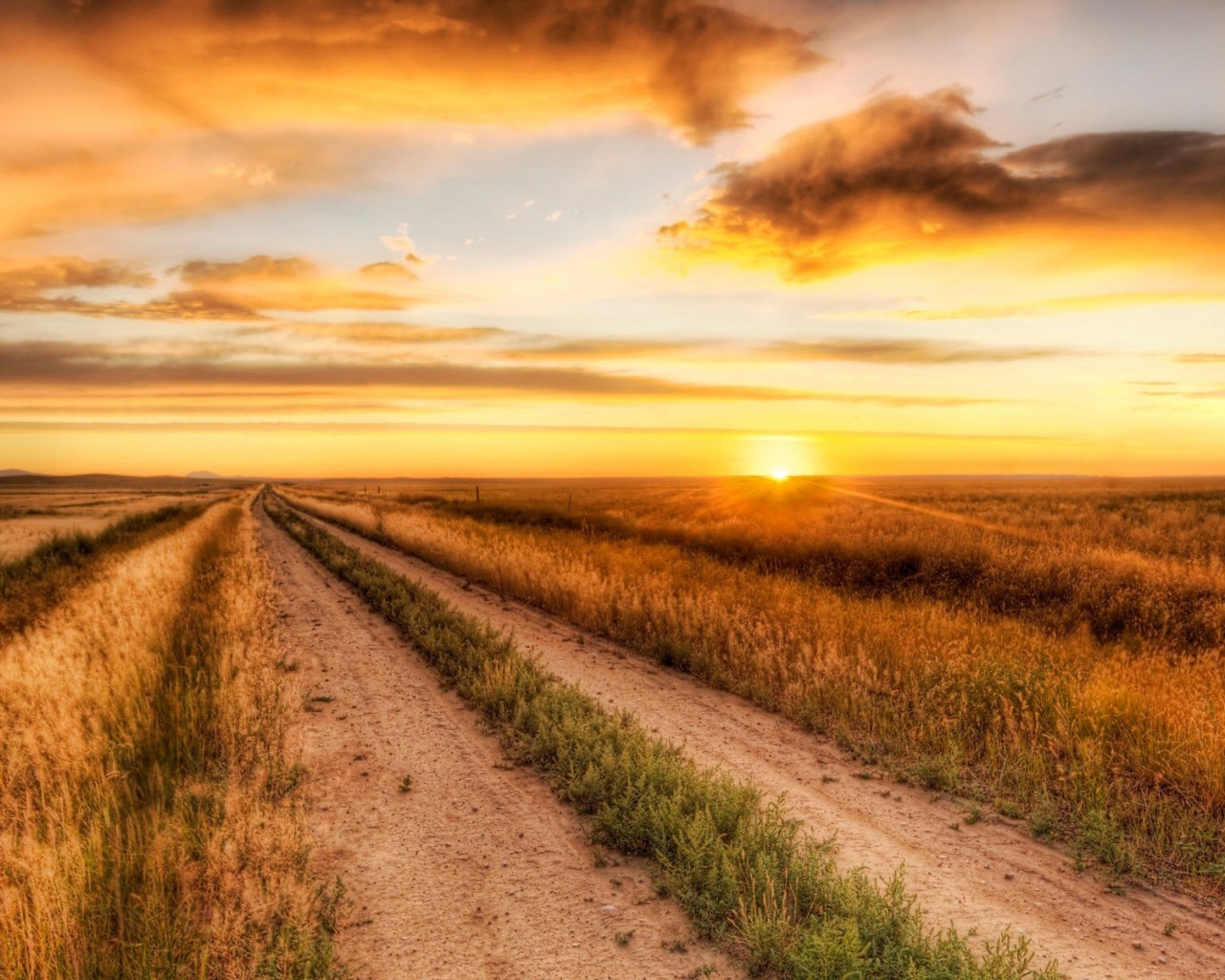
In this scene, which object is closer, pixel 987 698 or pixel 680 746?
pixel 680 746

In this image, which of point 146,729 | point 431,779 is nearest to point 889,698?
point 431,779

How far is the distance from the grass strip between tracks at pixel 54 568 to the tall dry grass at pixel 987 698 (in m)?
12.8

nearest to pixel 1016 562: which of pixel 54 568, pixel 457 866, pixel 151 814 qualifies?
pixel 457 866

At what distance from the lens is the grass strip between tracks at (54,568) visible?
15.2 meters

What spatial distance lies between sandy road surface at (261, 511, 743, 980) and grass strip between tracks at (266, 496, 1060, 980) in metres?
0.23

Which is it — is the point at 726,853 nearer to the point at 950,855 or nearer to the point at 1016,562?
the point at 950,855

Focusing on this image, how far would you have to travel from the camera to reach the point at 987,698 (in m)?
7.84

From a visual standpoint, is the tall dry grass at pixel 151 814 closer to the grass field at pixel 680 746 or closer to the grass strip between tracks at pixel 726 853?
the grass field at pixel 680 746

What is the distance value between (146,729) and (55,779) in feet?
3.19

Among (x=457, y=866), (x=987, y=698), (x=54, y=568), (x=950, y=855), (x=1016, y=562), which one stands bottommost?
(x=950, y=855)

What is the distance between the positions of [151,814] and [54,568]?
23.1 metres

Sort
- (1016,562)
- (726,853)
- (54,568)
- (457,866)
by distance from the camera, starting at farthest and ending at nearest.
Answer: (54,568) → (1016,562) → (457,866) → (726,853)

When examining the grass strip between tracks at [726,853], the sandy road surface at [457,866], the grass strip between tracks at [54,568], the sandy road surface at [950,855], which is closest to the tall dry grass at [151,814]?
the sandy road surface at [457,866]

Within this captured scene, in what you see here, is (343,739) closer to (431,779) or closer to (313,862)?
(431,779)
